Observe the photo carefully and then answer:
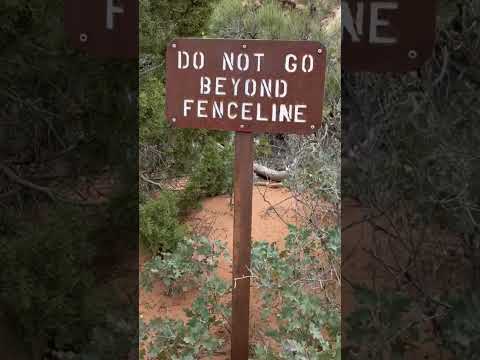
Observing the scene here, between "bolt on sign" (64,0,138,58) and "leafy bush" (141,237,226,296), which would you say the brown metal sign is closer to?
"bolt on sign" (64,0,138,58)

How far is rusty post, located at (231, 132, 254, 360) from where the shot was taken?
2.32 metres

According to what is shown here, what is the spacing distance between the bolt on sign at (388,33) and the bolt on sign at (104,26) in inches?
21.2

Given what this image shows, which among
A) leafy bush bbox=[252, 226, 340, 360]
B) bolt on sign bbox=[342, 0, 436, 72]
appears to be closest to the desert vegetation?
leafy bush bbox=[252, 226, 340, 360]

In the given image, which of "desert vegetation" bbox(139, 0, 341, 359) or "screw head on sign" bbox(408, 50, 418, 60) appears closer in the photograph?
"screw head on sign" bbox(408, 50, 418, 60)

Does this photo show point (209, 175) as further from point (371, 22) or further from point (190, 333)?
point (371, 22)

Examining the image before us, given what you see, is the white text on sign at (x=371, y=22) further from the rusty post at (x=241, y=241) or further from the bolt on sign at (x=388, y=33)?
the rusty post at (x=241, y=241)

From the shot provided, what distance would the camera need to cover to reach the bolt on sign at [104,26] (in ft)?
5.50

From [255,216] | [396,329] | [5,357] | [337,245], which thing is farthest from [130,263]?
[255,216]

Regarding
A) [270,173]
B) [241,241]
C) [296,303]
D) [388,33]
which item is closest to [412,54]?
[388,33]

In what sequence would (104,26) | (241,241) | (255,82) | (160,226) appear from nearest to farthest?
(104,26) < (255,82) < (241,241) < (160,226)

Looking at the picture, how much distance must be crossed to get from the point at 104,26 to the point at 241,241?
0.98 m

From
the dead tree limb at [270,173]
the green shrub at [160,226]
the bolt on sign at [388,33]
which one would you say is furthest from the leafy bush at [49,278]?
the dead tree limb at [270,173]

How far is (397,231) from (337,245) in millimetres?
823

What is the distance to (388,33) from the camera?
157 centimetres
